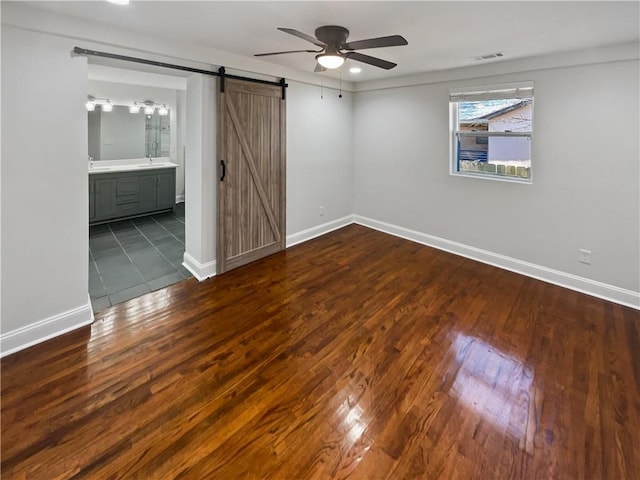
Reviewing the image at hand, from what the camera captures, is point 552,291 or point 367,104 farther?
point 367,104

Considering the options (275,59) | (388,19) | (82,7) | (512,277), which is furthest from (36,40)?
(512,277)

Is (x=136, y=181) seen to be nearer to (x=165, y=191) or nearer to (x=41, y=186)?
(x=165, y=191)

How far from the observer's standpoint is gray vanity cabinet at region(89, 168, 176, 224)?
230 inches

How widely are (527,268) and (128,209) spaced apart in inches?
255

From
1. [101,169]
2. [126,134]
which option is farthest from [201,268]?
[126,134]

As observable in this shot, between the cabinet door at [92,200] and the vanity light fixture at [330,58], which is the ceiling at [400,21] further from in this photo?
the cabinet door at [92,200]

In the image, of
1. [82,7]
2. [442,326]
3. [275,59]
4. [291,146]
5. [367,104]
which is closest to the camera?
[82,7]

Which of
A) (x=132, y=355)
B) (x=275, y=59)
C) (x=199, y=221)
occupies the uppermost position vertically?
(x=275, y=59)

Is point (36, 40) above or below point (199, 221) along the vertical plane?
above

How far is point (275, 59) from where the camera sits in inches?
162

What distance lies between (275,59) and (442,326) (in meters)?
3.53

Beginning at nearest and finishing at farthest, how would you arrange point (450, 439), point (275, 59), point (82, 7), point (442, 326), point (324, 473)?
1. point (324, 473)
2. point (450, 439)
3. point (82, 7)
4. point (442, 326)
5. point (275, 59)

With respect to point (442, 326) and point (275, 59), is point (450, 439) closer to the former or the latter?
point (442, 326)

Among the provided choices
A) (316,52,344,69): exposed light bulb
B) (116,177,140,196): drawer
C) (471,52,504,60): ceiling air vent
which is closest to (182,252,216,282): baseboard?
(316,52,344,69): exposed light bulb
